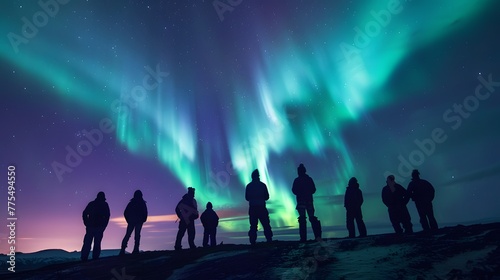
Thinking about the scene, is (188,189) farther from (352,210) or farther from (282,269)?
(282,269)

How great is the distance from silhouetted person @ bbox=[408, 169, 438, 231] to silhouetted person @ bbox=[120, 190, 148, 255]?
38.1ft

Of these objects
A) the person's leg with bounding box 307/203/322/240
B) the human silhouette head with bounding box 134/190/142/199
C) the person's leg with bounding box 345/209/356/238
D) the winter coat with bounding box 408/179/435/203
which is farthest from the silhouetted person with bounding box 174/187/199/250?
the winter coat with bounding box 408/179/435/203

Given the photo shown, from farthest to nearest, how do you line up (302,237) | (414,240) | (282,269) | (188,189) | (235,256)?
(188,189) → (302,237) → (235,256) → (414,240) → (282,269)

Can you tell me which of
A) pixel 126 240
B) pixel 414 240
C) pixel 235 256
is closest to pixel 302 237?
pixel 235 256

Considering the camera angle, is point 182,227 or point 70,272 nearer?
point 70,272

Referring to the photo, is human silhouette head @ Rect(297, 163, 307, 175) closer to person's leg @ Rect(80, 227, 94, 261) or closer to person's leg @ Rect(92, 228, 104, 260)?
person's leg @ Rect(92, 228, 104, 260)

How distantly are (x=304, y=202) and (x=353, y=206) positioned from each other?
2.26 meters

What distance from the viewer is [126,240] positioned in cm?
1302

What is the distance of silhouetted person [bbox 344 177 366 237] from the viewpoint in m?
11.8

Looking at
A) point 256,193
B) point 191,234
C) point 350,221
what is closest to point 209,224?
point 191,234

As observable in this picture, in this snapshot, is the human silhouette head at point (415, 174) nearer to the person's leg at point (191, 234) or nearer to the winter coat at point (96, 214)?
the person's leg at point (191, 234)

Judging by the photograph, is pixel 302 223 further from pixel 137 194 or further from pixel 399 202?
pixel 137 194

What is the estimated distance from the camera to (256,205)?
11695 mm

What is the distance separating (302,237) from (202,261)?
4603mm
